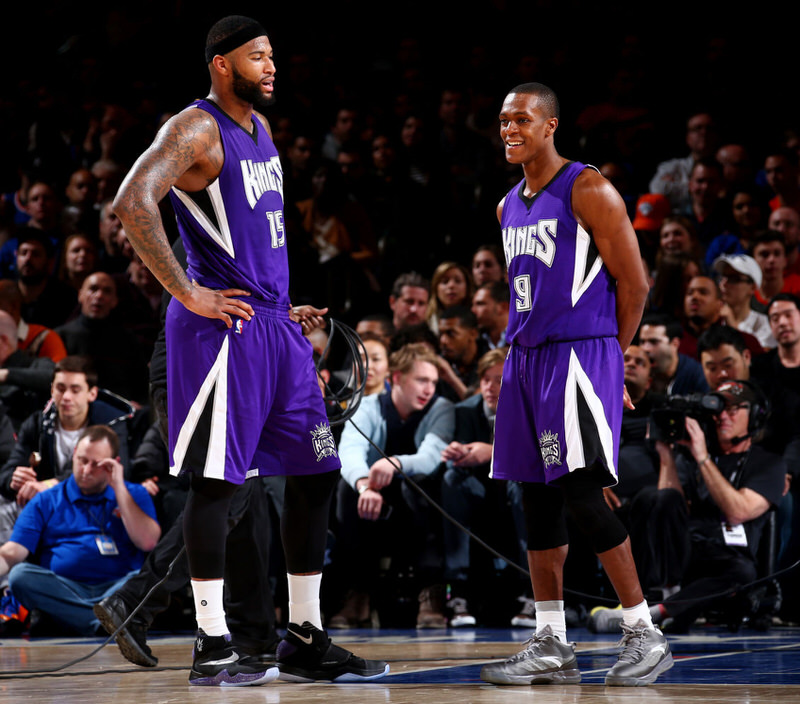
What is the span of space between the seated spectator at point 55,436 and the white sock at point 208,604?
3283 millimetres

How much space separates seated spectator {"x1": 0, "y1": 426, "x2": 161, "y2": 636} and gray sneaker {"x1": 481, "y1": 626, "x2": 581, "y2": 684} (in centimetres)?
314

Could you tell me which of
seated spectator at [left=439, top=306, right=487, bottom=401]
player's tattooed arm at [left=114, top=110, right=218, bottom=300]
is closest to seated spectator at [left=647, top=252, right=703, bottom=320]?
seated spectator at [left=439, top=306, right=487, bottom=401]

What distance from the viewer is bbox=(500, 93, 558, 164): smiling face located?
12.2 ft

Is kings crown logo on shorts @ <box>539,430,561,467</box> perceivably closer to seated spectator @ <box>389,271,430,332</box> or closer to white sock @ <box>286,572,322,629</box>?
white sock @ <box>286,572,322,629</box>

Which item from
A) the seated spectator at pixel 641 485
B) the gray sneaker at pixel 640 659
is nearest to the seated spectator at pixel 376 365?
the seated spectator at pixel 641 485

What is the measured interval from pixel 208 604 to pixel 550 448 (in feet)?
3.84

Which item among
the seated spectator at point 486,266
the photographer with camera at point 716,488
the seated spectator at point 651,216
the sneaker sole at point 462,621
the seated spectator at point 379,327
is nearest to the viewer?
the photographer with camera at point 716,488

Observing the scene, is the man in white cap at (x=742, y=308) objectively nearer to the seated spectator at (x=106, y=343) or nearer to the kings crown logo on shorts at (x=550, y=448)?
the seated spectator at (x=106, y=343)

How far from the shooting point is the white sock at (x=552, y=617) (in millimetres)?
3650

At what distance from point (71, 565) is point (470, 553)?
2.21 meters

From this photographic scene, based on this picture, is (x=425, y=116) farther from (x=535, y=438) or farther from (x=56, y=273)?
(x=535, y=438)

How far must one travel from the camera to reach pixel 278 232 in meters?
3.62

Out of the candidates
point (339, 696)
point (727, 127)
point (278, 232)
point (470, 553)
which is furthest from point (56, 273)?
point (339, 696)

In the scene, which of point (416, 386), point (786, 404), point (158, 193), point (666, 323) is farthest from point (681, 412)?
point (158, 193)
